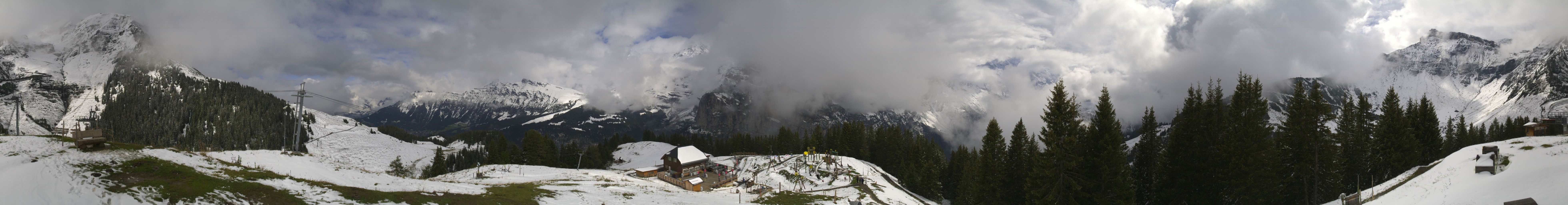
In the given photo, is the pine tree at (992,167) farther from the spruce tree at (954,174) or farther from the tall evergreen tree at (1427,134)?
the tall evergreen tree at (1427,134)

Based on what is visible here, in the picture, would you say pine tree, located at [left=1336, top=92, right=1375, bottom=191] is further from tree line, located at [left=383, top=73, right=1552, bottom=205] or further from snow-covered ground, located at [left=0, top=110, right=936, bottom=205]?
snow-covered ground, located at [left=0, top=110, right=936, bottom=205]

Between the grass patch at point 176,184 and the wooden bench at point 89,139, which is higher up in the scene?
the wooden bench at point 89,139

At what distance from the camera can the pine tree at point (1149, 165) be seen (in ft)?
110

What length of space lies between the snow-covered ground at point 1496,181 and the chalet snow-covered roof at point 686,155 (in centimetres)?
6823

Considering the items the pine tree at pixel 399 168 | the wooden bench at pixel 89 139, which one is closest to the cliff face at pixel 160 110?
the pine tree at pixel 399 168

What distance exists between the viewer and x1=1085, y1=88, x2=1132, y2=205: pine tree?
2762 cm

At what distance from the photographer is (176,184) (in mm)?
17625

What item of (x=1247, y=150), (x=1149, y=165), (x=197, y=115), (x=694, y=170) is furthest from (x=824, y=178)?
(x=197, y=115)

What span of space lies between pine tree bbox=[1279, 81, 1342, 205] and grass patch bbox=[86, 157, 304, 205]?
5100 centimetres

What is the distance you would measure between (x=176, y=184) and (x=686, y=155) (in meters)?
65.4

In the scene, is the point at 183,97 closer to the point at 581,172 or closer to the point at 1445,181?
the point at 581,172

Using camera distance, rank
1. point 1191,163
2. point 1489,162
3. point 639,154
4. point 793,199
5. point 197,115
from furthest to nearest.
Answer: point 197,115, point 639,154, point 793,199, point 1191,163, point 1489,162

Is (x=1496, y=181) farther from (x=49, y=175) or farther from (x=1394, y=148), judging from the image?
(x=49, y=175)

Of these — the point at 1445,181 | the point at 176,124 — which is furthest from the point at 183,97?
the point at 1445,181
